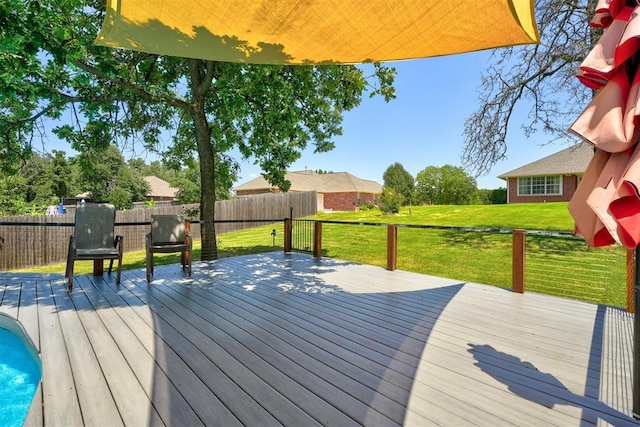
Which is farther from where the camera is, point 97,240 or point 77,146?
point 77,146

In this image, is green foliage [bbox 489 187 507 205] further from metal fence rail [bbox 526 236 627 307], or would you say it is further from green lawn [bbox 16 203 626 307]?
metal fence rail [bbox 526 236 627 307]

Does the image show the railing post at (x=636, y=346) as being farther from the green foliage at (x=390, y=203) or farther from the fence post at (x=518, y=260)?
the green foliage at (x=390, y=203)

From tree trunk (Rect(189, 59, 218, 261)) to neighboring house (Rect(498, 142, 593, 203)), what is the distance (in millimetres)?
20473

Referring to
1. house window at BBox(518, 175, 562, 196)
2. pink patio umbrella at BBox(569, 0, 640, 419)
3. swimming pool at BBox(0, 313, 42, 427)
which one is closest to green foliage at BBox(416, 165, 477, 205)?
house window at BBox(518, 175, 562, 196)

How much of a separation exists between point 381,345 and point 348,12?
9.71 feet

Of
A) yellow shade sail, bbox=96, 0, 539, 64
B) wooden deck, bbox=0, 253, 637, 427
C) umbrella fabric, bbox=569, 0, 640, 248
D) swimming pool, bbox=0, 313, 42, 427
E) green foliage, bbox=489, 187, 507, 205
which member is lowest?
swimming pool, bbox=0, 313, 42, 427

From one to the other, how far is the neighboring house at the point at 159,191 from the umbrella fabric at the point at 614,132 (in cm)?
3961

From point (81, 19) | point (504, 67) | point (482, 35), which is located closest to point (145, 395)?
point (482, 35)

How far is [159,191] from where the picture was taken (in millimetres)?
38531

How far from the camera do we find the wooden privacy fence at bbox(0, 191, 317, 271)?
9555mm

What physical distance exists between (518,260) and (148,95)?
697 centimetres

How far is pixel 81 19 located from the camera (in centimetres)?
540

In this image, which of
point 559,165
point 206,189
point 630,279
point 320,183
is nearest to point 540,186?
point 559,165

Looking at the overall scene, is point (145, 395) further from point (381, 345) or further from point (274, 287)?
point (274, 287)
